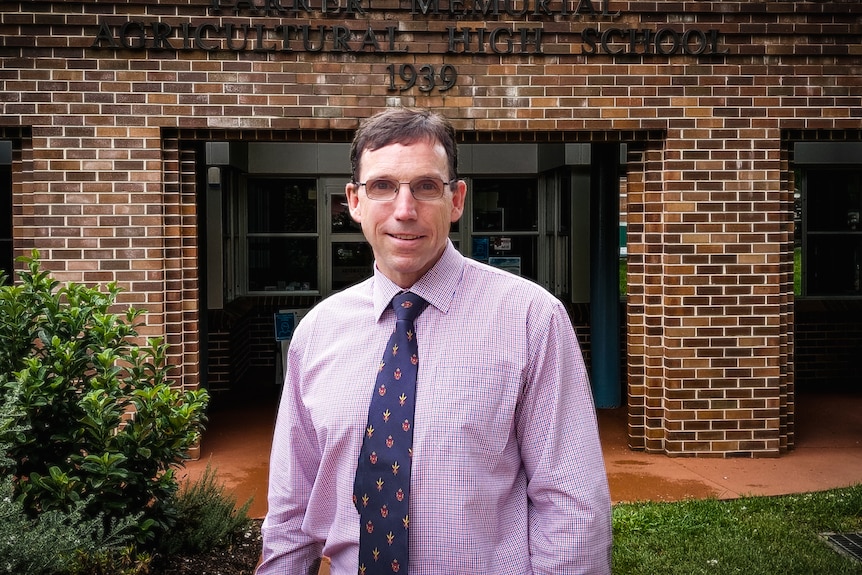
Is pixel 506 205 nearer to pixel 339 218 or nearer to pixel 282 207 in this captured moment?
pixel 339 218

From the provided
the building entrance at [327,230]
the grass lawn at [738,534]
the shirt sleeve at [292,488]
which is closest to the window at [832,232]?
the building entrance at [327,230]

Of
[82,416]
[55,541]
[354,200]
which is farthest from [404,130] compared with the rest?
[82,416]

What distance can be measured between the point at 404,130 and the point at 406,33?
199 inches

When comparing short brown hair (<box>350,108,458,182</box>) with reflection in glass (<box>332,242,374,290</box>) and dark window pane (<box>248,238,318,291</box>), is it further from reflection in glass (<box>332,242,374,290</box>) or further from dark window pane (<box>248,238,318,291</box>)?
dark window pane (<box>248,238,318,291</box>)

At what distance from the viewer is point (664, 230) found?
725 cm

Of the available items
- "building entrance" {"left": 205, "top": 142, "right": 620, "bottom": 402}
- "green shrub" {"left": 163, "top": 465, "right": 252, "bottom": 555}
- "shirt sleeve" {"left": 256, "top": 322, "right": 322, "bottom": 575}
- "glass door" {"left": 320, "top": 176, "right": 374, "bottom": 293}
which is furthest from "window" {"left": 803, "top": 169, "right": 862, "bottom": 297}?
"shirt sleeve" {"left": 256, "top": 322, "right": 322, "bottom": 575}

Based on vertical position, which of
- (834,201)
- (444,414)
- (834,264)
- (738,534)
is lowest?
(738,534)

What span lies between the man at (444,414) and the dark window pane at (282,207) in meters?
9.99

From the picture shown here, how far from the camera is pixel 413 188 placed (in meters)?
2.24

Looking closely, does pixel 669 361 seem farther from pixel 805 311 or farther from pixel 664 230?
pixel 805 311

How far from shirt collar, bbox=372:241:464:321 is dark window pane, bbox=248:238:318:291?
1006 cm

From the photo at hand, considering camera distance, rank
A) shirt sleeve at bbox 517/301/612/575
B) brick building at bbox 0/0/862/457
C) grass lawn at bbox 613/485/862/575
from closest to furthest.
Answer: shirt sleeve at bbox 517/301/612/575
grass lawn at bbox 613/485/862/575
brick building at bbox 0/0/862/457

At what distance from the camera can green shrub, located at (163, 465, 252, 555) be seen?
4625mm

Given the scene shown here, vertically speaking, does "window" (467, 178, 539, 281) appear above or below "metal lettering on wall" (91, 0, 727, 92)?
below
